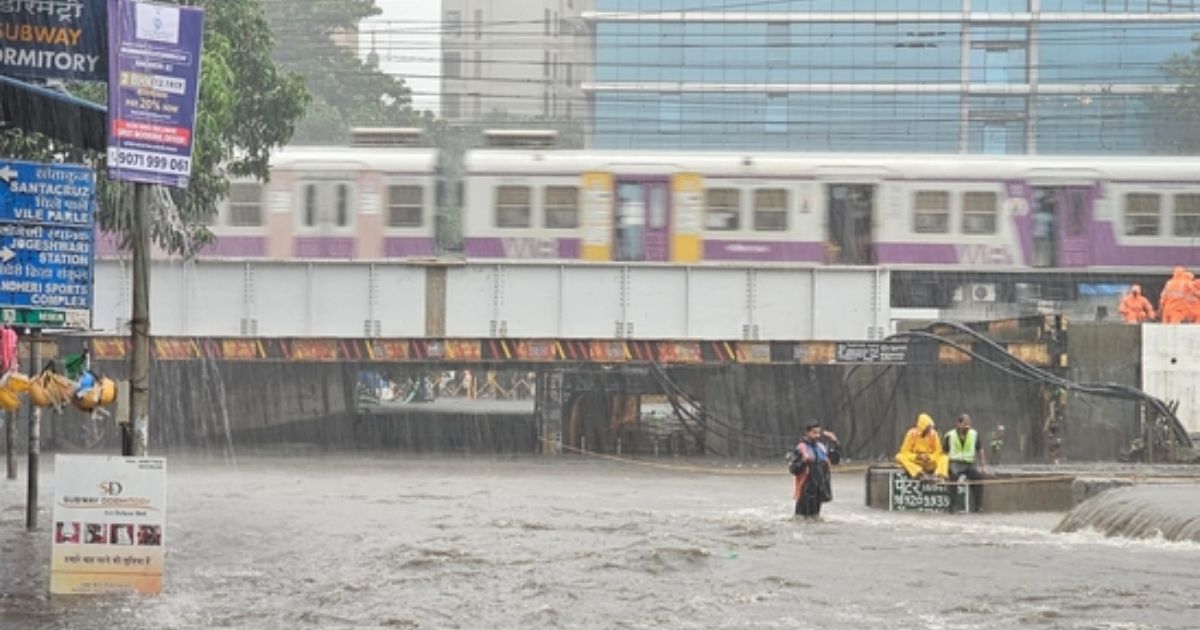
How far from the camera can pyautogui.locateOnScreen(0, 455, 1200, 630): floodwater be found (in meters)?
15.7

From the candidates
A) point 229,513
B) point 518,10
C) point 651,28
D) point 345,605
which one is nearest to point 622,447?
point 229,513

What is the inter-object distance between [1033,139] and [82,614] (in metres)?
74.4

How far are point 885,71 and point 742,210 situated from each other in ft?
147

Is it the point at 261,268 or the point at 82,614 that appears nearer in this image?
the point at 82,614

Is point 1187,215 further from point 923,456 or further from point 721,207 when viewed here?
point 923,456

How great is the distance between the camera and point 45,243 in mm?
18422

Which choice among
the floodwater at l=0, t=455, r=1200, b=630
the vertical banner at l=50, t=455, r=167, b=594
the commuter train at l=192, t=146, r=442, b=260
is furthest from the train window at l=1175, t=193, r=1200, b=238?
the vertical banner at l=50, t=455, r=167, b=594

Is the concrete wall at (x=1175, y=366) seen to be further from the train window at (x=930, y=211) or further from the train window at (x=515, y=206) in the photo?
the train window at (x=515, y=206)

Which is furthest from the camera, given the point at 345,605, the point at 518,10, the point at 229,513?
the point at 518,10

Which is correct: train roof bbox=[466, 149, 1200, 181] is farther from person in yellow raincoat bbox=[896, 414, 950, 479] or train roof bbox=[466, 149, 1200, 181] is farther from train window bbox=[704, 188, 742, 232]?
person in yellow raincoat bbox=[896, 414, 950, 479]

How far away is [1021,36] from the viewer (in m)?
83.5

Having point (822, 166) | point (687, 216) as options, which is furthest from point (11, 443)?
point (822, 166)

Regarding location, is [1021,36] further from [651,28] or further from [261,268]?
[261,268]

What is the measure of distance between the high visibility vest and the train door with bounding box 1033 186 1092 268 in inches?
553
